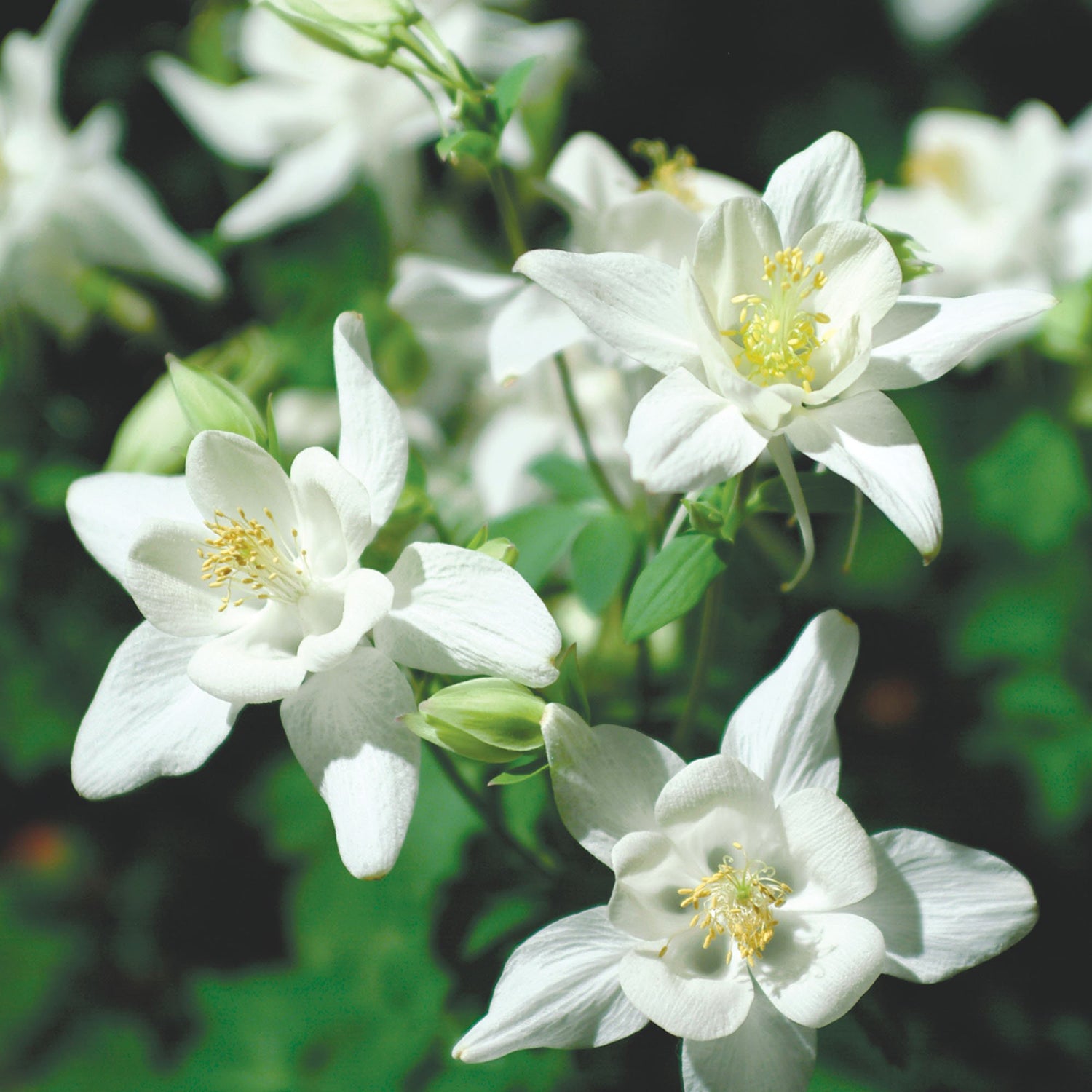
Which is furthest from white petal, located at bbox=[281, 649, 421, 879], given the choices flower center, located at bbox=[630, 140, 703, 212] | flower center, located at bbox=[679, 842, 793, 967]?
flower center, located at bbox=[630, 140, 703, 212]

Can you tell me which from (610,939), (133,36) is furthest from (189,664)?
(133,36)

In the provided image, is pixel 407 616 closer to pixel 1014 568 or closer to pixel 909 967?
pixel 909 967

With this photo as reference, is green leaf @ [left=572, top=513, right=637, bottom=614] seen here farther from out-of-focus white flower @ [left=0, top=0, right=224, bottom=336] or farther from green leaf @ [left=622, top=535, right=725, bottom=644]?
out-of-focus white flower @ [left=0, top=0, right=224, bottom=336]

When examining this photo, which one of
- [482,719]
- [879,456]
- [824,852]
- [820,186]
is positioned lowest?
[824,852]

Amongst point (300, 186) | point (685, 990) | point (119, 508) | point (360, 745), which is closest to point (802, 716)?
point (685, 990)

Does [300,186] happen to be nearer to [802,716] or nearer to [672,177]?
[672,177]
